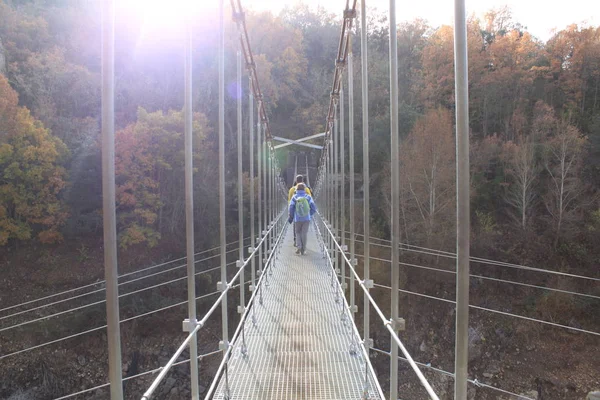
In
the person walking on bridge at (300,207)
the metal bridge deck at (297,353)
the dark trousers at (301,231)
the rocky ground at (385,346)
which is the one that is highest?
the person walking on bridge at (300,207)

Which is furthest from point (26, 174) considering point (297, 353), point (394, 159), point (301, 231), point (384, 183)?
point (394, 159)

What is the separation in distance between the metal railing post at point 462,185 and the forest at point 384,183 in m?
8.89

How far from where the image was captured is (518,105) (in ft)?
54.3

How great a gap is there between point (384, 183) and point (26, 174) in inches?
478

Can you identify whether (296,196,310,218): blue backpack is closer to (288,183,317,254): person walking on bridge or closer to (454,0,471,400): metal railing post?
(288,183,317,254): person walking on bridge

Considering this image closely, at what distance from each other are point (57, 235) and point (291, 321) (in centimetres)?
1370

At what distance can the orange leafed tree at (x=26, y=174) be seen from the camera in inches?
492

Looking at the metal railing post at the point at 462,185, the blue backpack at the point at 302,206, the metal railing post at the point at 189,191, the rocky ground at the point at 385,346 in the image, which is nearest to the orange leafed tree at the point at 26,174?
the rocky ground at the point at 385,346

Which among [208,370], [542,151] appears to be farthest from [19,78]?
[542,151]

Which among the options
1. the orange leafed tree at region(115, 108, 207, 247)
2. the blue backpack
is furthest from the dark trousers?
the orange leafed tree at region(115, 108, 207, 247)

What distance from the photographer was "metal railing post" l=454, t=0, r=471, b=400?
777mm

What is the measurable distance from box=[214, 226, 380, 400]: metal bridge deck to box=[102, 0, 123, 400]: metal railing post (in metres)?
1.12

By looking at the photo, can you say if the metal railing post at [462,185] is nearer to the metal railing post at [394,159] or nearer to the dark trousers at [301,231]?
the metal railing post at [394,159]

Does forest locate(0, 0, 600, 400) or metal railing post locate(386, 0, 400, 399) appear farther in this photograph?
forest locate(0, 0, 600, 400)
